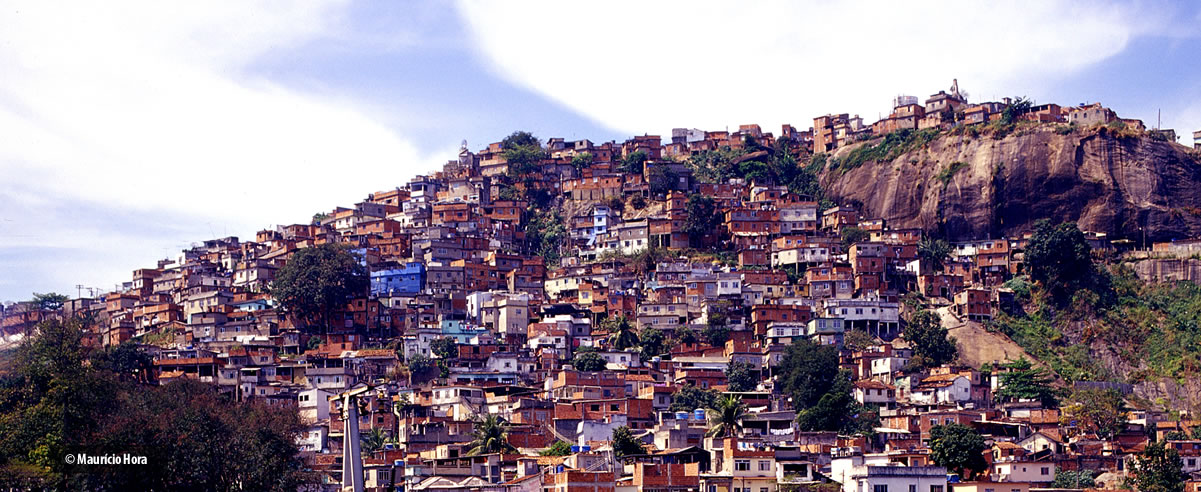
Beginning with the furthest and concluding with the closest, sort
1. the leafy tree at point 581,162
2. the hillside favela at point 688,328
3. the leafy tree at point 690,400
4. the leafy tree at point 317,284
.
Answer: the leafy tree at point 581,162 < the leafy tree at point 317,284 < the leafy tree at point 690,400 < the hillside favela at point 688,328

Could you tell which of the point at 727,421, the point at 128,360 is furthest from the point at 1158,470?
the point at 128,360

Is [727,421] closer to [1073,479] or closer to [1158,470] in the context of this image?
[1073,479]

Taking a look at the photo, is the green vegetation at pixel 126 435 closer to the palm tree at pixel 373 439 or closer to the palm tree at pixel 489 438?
the palm tree at pixel 373 439

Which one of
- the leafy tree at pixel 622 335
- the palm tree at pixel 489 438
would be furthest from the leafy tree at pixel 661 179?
the palm tree at pixel 489 438

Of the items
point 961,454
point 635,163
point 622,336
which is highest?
point 635,163

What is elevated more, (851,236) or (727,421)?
(851,236)

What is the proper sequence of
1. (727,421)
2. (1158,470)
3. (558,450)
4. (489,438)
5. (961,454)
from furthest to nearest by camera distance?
(489,438) < (727,421) < (558,450) < (1158,470) < (961,454)

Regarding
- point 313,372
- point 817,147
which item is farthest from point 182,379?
point 817,147

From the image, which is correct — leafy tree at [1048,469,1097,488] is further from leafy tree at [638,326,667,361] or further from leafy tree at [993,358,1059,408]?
leafy tree at [638,326,667,361]
